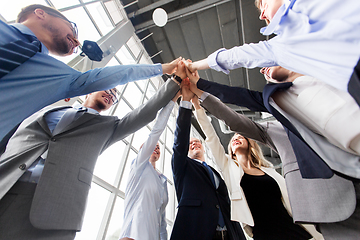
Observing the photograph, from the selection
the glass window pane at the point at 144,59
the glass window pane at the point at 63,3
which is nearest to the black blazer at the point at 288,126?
the glass window pane at the point at 63,3

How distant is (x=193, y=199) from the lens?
1.82 m

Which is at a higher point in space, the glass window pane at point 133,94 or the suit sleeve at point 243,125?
the glass window pane at point 133,94

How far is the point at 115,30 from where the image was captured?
4.85 meters

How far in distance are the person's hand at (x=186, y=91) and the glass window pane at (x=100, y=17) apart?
3409mm

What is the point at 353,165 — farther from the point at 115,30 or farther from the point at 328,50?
the point at 115,30

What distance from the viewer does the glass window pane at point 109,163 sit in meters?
3.07

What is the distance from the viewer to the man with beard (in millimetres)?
A: 864

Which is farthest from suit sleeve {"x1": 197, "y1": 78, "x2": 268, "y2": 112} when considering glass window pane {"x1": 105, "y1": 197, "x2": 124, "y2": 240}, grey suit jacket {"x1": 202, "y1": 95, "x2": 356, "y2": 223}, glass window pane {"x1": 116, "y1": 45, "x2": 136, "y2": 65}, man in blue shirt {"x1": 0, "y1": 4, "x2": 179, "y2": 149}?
glass window pane {"x1": 116, "y1": 45, "x2": 136, "y2": 65}

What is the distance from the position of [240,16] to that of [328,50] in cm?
603

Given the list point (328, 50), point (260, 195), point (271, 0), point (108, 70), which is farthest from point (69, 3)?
point (260, 195)

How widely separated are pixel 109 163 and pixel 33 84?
2627 mm

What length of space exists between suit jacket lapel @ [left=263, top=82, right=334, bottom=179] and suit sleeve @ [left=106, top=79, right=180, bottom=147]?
1.15m

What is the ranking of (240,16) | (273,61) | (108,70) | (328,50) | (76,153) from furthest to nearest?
1. (240,16)
2. (108,70)
3. (273,61)
4. (76,153)
5. (328,50)

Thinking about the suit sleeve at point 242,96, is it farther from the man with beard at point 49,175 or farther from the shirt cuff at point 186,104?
the man with beard at point 49,175
